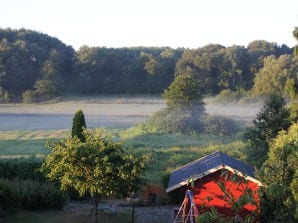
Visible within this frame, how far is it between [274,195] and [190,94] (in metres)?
43.7

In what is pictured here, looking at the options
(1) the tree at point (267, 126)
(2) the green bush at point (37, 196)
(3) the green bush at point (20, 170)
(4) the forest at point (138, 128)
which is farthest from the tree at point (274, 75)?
(2) the green bush at point (37, 196)

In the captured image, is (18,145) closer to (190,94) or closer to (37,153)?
(37,153)

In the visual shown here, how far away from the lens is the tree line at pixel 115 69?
63656 mm

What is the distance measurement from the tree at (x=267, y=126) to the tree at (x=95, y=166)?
1105 cm

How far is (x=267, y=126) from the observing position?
978 inches

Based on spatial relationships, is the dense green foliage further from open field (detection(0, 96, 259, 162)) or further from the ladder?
the ladder

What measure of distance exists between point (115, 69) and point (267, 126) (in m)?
47.2

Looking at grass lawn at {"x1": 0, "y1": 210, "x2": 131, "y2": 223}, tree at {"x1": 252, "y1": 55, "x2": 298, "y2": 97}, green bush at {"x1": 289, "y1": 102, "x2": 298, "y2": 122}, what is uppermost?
tree at {"x1": 252, "y1": 55, "x2": 298, "y2": 97}

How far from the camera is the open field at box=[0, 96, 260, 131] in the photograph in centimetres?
5228

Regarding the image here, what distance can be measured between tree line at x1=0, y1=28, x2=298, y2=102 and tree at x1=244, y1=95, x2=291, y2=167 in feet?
120

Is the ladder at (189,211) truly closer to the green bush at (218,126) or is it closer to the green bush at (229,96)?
the green bush at (218,126)

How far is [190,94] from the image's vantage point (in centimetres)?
4666

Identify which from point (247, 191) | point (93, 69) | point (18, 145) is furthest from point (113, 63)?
point (247, 191)

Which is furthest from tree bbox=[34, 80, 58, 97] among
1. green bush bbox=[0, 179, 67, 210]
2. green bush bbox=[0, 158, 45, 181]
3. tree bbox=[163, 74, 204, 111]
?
green bush bbox=[0, 179, 67, 210]
